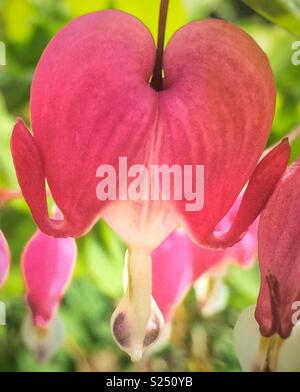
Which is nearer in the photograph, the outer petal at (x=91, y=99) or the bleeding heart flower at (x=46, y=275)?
the outer petal at (x=91, y=99)

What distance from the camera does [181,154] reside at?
129 centimetres

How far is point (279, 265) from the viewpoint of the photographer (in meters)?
1.37

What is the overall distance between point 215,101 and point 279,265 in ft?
1.00

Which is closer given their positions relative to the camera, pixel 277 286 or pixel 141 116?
pixel 141 116

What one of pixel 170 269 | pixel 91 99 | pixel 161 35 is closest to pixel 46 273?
pixel 170 269

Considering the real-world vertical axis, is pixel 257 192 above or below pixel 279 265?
above

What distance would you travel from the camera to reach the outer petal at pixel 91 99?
4.14 feet

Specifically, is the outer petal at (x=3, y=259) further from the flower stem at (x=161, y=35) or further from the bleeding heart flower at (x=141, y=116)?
the flower stem at (x=161, y=35)

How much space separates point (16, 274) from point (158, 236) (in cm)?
25

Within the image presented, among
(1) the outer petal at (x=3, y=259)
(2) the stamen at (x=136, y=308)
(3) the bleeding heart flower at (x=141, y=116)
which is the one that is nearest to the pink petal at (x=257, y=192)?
(3) the bleeding heart flower at (x=141, y=116)

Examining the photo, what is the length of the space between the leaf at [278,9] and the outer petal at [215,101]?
50mm

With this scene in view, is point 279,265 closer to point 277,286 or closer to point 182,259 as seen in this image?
point 277,286

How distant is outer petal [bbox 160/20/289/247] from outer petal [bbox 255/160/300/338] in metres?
0.11

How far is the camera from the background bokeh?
1276 millimetres
